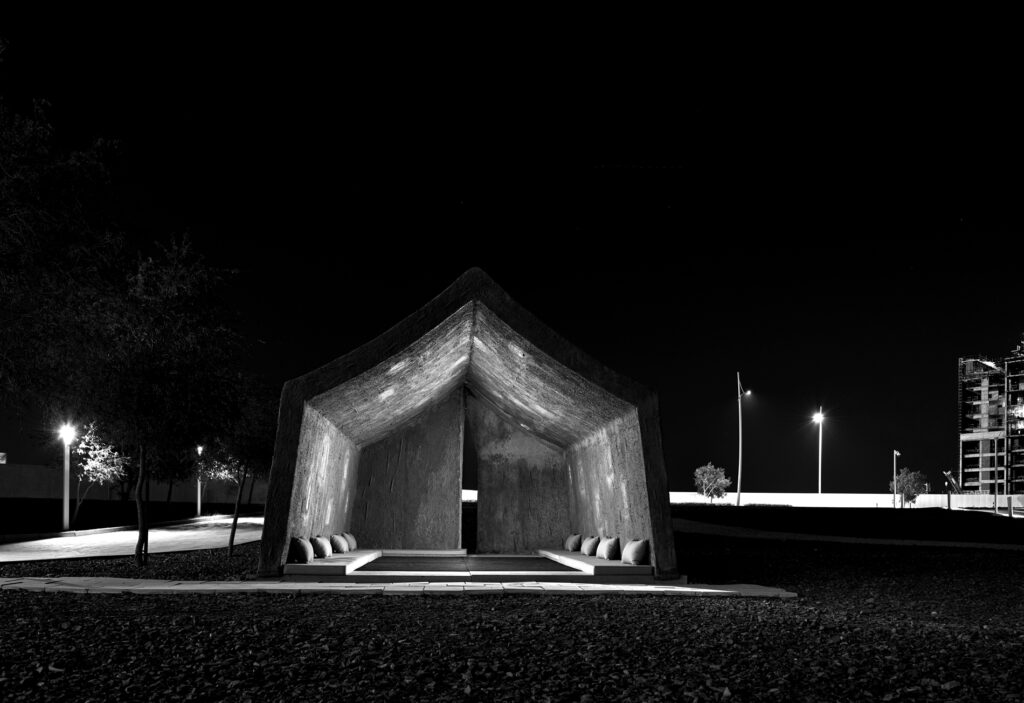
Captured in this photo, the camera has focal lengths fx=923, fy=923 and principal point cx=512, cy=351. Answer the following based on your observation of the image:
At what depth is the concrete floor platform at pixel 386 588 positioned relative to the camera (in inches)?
455

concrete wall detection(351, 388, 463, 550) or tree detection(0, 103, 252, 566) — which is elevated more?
tree detection(0, 103, 252, 566)

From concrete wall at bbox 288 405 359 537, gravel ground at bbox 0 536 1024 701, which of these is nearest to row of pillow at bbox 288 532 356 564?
concrete wall at bbox 288 405 359 537

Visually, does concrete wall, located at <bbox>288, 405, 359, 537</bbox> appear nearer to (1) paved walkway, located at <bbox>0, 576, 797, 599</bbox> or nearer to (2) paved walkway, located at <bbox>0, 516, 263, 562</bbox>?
(1) paved walkway, located at <bbox>0, 576, 797, 599</bbox>

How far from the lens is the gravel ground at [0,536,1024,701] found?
6273 mm

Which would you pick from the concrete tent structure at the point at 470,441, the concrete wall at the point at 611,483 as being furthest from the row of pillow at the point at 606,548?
the concrete tent structure at the point at 470,441

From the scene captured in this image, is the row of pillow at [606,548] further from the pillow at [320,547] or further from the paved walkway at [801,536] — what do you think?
the paved walkway at [801,536]

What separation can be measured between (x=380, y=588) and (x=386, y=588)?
0.08 m

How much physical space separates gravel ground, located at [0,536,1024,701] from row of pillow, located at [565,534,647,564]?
2.24 m

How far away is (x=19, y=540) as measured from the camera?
88.4 ft

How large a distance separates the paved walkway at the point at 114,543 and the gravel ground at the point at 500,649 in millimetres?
9401

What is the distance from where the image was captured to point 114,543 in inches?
990

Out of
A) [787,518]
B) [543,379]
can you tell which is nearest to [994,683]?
[543,379]

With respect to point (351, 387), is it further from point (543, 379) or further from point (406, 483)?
point (406, 483)

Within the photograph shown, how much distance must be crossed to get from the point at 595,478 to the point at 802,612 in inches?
288
